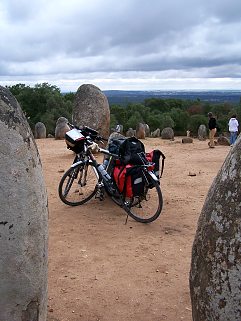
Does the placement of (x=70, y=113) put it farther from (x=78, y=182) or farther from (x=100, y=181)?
(x=100, y=181)

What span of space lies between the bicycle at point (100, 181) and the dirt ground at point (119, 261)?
0.53 ft

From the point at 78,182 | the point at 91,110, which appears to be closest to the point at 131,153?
the point at 78,182

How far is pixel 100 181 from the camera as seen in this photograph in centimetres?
680

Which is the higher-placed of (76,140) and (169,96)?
(169,96)

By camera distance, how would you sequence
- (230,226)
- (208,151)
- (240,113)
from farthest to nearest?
1. (240,113)
2. (208,151)
3. (230,226)

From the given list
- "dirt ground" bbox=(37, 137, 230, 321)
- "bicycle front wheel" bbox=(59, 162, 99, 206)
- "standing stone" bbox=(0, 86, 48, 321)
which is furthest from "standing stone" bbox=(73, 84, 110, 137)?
"standing stone" bbox=(0, 86, 48, 321)

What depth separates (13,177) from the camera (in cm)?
261

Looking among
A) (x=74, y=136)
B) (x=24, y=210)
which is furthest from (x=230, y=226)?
(x=74, y=136)

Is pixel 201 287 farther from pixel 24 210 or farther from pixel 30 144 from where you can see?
pixel 30 144

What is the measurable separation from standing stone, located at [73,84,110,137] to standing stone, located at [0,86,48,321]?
10.0 metres

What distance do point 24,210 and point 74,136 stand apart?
165 inches

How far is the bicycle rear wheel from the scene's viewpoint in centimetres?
632

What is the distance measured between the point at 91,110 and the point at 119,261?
822cm

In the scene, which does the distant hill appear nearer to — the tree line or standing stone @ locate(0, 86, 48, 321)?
the tree line
